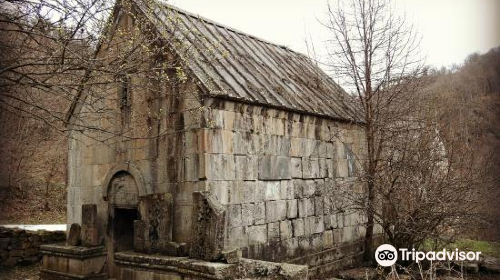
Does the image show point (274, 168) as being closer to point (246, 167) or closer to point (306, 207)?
point (246, 167)

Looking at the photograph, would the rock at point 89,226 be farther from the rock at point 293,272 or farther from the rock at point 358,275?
the rock at point 358,275

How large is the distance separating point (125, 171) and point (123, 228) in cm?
131

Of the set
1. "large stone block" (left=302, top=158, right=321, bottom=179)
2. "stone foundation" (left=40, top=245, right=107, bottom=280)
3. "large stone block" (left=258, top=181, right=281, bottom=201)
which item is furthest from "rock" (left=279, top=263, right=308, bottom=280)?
"stone foundation" (left=40, top=245, right=107, bottom=280)

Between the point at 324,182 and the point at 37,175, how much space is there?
15346mm

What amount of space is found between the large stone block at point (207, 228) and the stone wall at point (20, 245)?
21.8 feet

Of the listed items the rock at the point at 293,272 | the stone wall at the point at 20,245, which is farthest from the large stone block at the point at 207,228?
the stone wall at the point at 20,245

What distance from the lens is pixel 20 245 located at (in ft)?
34.5

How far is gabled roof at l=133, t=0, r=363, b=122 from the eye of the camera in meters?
7.14

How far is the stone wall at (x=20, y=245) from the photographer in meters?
10.3

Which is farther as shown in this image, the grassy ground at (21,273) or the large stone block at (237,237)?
the grassy ground at (21,273)

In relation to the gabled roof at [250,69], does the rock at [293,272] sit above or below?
below

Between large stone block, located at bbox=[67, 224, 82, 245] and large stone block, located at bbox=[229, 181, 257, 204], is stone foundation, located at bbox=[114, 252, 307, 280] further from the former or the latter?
large stone block, located at bbox=[67, 224, 82, 245]

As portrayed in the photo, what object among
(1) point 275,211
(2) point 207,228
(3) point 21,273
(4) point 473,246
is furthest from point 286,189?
(3) point 21,273

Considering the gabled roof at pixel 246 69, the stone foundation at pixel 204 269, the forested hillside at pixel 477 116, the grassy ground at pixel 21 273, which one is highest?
the gabled roof at pixel 246 69
